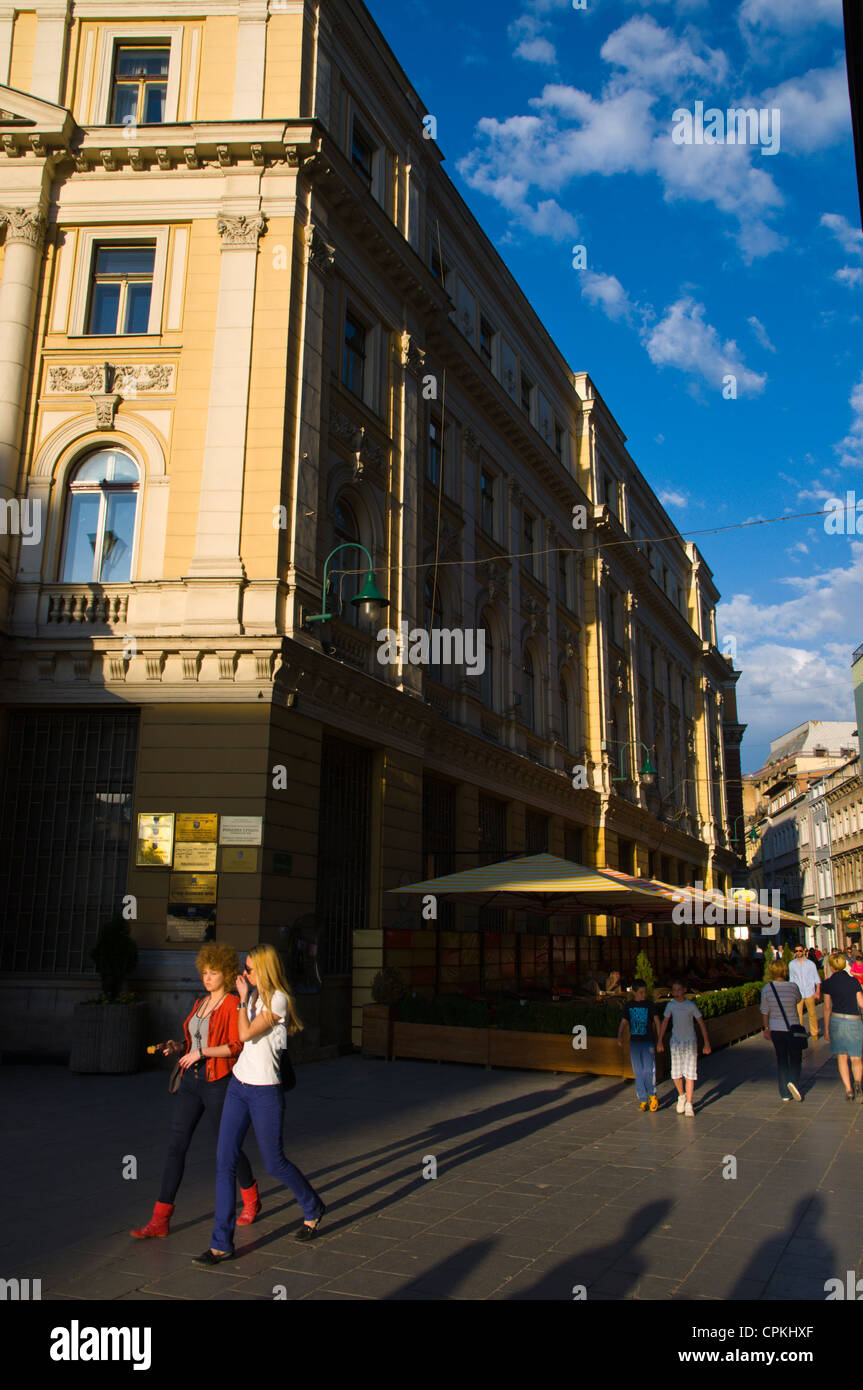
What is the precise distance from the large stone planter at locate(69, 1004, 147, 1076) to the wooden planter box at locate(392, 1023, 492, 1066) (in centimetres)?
432

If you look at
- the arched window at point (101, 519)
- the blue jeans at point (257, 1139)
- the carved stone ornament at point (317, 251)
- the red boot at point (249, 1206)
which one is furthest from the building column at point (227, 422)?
the blue jeans at point (257, 1139)

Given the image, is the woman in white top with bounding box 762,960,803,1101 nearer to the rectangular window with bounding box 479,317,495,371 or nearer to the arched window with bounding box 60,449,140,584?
the arched window with bounding box 60,449,140,584

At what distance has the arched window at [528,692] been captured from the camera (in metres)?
30.0

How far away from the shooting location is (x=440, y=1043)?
1633 centimetres

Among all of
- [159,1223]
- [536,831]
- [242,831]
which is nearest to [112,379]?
[242,831]

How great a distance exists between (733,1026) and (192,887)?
11.8 m

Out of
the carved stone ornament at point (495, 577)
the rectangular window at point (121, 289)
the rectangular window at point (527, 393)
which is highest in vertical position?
the rectangular window at point (527, 393)

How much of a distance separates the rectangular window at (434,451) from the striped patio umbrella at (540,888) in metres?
10.6

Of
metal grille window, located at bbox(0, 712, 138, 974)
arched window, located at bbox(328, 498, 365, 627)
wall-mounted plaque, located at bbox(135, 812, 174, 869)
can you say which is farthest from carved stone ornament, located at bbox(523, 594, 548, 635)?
wall-mounted plaque, located at bbox(135, 812, 174, 869)

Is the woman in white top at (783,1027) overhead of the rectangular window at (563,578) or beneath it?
beneath

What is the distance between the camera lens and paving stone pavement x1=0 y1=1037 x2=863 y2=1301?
6105 millimetres

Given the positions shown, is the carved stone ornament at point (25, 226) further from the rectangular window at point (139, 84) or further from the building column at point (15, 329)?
the rectangular window at point (139, 84)

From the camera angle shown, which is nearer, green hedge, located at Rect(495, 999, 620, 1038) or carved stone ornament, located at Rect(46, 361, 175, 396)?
green hedge, located at Rect(495, 999, 620, 1038)
